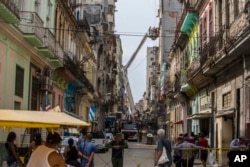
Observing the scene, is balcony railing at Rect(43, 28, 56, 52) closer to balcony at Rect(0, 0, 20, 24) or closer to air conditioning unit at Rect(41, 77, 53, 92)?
air conditioning unit at Rect(41, 77, 53, 92)

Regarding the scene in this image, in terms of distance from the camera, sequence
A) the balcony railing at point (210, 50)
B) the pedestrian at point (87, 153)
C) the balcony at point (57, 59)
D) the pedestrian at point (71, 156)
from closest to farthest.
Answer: the pedestrian at point (71, 156), the pedestrian at point (87, 153), the balcony railing at point (210, 50), the balcony at point (57, 59)

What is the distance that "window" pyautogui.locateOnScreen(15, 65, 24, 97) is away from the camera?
843 inches

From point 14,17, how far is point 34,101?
27.4 ft

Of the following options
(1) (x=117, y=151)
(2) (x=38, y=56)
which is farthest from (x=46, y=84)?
(1) (x=117, y=151)

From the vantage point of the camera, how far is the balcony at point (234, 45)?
1680 centimetres

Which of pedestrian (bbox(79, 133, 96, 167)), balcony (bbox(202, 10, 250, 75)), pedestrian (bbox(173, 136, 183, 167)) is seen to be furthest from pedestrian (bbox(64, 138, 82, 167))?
balcony (bbox(202, 10, 250, 75))

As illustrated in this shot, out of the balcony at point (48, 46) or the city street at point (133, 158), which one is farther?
the balcony at point (48, 46)

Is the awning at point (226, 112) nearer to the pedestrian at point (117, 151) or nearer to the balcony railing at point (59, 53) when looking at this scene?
the pedestrian at point (117, 151)

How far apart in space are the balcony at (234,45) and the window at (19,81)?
8310mm

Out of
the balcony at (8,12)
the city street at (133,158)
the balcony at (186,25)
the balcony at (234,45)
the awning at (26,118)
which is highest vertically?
the balcony at (186,25)

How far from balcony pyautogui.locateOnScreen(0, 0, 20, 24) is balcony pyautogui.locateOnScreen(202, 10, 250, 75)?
7.64 metres

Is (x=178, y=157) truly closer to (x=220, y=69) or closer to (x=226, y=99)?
(x=226, y=99)

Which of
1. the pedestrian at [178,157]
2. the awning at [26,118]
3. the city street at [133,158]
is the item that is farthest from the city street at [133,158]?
the awning at [26,118]

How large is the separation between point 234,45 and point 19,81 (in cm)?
921
